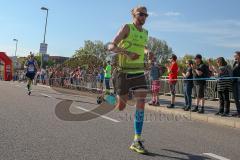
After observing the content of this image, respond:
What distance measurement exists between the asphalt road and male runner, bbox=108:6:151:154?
635 mm

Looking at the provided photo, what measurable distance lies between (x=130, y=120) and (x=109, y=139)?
9.79 feet

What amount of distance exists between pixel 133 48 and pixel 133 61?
22 centimetres

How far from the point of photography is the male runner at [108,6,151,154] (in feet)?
20.4

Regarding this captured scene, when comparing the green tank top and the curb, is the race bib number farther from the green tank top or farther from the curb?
the green tank top

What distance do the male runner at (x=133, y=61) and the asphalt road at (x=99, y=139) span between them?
0.63 m

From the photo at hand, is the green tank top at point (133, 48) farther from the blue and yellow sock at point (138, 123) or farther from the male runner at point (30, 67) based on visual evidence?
the male runner at point (30, 67)

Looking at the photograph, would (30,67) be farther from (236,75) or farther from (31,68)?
(236,75)

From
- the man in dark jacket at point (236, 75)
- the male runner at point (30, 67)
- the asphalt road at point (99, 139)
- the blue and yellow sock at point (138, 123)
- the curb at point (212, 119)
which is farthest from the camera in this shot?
the male runner at point (30, 67)

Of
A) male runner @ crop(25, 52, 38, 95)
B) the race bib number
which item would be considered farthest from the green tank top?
the race bib number

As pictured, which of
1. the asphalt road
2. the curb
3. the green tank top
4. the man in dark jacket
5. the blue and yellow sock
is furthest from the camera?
the man in dark jacket

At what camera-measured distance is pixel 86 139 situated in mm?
6758

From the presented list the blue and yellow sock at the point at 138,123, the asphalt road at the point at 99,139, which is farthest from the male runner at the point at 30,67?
the blue and yellow sock at the point at 138,123

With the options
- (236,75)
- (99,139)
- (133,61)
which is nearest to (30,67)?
(236,75)

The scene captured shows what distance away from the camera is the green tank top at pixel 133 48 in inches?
248
